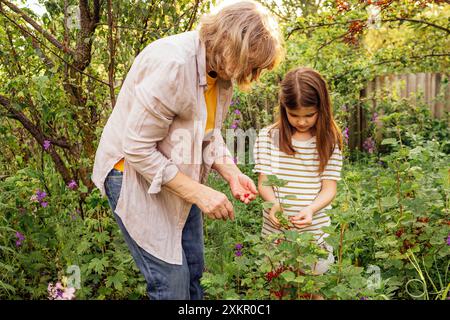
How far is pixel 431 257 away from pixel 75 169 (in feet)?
6.79

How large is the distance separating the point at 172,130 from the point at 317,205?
0.92 m

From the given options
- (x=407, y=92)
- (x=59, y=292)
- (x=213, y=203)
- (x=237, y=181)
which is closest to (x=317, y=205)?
(x=237, y=181)

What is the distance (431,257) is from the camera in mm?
2352

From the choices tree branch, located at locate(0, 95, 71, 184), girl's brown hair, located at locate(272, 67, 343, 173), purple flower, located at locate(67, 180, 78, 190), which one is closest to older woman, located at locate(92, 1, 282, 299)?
girl's brown hair, located at locate(272, 67, 343, 173)

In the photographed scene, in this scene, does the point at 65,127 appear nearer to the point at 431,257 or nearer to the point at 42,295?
the point at 42,295

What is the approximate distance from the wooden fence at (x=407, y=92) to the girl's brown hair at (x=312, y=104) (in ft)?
14.7

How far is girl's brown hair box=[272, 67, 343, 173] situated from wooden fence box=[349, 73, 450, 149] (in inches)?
176

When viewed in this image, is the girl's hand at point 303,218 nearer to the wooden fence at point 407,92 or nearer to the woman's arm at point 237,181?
the woman's arm at point 237,181

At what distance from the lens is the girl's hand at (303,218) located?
225cm

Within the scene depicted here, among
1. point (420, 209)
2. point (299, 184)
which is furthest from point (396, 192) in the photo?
point (299, 184)

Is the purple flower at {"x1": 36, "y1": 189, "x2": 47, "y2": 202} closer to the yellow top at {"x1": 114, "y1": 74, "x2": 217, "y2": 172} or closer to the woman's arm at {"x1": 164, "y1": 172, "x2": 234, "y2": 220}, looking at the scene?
the yellow top at {"x1": 114, "y1": 74, "x2": 217, "y2": 172}

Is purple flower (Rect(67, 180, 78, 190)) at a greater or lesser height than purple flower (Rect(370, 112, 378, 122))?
lesser

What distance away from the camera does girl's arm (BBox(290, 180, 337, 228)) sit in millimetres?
2267

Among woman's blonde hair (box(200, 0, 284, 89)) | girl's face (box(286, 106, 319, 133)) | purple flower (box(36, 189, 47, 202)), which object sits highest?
woman's blonde hair (box(200, 0, 284, 89))
